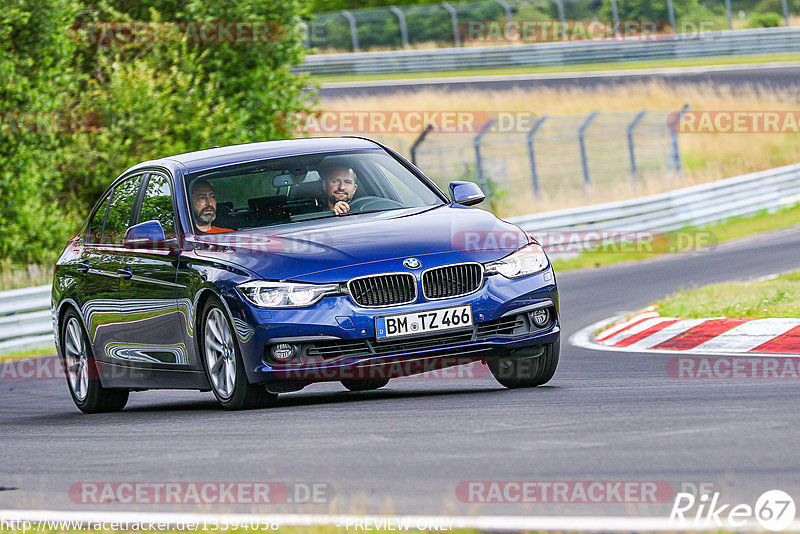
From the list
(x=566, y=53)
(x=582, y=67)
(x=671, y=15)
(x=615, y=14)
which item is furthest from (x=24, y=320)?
(x=671, y=15)

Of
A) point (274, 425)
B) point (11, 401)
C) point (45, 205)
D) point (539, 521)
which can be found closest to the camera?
point (539, 521)

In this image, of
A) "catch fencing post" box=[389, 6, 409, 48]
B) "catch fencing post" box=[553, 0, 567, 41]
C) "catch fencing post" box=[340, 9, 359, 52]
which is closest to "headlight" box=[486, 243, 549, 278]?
"catch fencing post" box=[553, 0, 567, 41]

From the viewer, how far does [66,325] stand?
10.5 metres

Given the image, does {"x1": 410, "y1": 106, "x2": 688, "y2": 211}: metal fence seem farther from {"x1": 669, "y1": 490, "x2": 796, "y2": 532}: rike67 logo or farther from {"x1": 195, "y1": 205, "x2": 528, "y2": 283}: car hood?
{"x1": 669, "y1": 490, "x2": 796, "y2": 532}: rike67 logo

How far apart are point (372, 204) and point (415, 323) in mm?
1496

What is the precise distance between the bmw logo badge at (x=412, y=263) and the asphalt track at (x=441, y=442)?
780 mm

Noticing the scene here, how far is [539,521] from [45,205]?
19236 millimetres

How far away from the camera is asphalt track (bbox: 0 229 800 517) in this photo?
5.20m

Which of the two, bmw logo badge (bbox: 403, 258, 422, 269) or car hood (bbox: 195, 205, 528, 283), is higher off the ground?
car hood (bbox: 195, 205, 528, 283)

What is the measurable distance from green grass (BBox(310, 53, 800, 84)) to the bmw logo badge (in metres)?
36.8

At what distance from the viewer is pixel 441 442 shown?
6270mm

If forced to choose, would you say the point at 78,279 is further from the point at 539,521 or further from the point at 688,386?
the point at 539,521

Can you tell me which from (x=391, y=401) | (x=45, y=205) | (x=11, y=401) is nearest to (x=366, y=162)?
(x=391, y=401)

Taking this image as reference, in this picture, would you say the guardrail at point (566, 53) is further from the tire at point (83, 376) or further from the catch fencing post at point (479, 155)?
the tire at point (83, 376)
